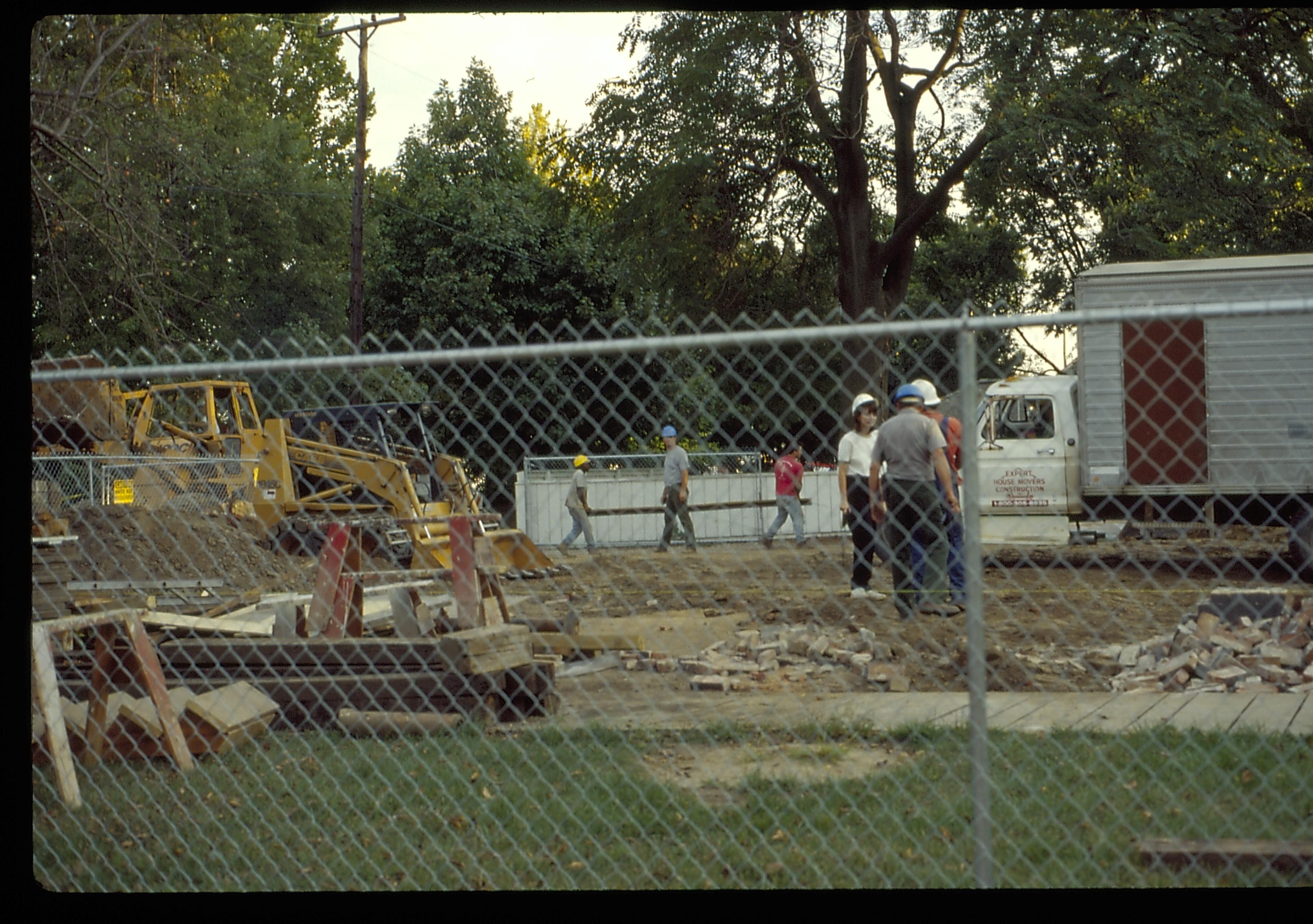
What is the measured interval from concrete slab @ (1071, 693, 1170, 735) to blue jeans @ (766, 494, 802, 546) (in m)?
10.9

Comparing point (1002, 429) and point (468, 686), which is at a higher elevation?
point (1002, 429)

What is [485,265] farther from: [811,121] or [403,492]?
[403,492]

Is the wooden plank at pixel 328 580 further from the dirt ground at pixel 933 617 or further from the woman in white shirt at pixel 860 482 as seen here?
the woman in white shirt at pixel 860 482

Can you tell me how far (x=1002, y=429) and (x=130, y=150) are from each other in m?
11.6

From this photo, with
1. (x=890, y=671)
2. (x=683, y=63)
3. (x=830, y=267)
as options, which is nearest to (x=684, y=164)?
(x=683, y=63)

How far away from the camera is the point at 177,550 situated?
34.6ft

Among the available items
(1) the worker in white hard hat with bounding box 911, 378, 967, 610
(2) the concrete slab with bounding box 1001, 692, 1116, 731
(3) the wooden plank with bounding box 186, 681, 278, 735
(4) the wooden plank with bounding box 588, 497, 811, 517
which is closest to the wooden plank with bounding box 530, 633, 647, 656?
(3) the wooden plank with bounding box 186, 681, 278, 735

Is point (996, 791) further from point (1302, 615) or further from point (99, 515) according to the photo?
point (99, 515)

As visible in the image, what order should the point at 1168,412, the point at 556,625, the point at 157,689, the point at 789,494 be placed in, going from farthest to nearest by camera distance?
the point at 789,494, the point at 1168,412, the point at 556,625, the point at 157,689

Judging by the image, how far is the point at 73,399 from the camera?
1412 centimetres

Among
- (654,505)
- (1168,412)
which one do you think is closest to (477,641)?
(1168,412)

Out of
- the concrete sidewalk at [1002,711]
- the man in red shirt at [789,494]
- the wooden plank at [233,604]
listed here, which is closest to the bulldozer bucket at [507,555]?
the wooden plank at [233,604]

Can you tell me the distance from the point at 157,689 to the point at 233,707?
19.1 inches

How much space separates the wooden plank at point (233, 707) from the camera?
5422 mm
